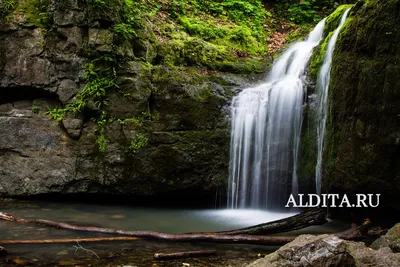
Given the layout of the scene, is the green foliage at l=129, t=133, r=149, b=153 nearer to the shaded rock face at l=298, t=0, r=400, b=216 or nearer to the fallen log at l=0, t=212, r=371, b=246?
the fallen log at l=0, t=212, r=371, b=246

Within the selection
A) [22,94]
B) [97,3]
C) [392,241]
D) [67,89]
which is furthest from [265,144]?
[22,94]

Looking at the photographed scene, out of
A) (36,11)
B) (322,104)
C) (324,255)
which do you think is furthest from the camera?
(36,11)

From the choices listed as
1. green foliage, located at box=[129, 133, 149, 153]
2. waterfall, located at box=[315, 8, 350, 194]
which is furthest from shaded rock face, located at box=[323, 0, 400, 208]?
green foliage, located at box=[129, 133, 149, 153]

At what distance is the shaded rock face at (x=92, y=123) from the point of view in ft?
28.4

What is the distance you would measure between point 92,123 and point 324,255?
6.87 meters

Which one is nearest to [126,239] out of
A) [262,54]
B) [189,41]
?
[189,41]

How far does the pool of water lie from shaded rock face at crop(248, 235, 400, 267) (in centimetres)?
106

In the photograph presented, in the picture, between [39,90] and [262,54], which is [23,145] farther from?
[262,54]

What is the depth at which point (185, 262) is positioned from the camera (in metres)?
4.34

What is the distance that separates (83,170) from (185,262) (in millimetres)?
5029

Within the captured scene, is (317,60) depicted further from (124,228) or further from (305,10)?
(305,10)

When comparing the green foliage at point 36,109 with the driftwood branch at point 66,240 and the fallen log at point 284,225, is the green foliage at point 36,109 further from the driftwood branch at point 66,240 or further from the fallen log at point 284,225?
the fallen log at point 284,225

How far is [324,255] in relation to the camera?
10.1ft

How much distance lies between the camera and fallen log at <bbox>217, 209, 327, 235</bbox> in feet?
17.5
